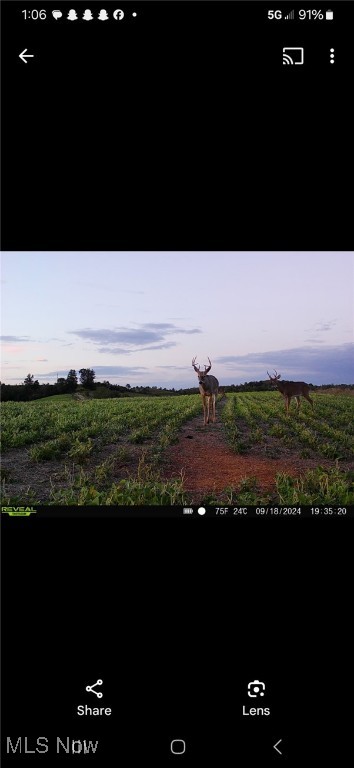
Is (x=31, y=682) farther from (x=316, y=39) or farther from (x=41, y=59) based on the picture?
(x=316, y=39)

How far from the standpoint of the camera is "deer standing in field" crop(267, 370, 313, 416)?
1.66 meters

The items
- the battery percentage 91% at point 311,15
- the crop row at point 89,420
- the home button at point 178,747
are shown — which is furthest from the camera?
the crop row at point 89,420

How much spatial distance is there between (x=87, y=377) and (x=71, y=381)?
0.07 metres

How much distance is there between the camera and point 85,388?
1595mm

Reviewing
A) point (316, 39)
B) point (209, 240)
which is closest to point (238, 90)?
point (316, 39)

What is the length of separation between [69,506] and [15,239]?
962 millimetres

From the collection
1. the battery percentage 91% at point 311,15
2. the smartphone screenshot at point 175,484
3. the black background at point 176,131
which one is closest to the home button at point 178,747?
the smartphone screenshot at point 175,484

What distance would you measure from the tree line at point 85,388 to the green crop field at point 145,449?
0.09 metres

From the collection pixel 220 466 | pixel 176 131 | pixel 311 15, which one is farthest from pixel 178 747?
pixel 311 15

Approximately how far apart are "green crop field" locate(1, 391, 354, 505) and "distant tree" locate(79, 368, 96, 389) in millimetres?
184

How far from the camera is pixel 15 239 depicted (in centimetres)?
157

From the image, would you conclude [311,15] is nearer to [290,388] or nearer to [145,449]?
[290,388]

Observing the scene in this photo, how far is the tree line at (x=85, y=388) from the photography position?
5.20 ft
